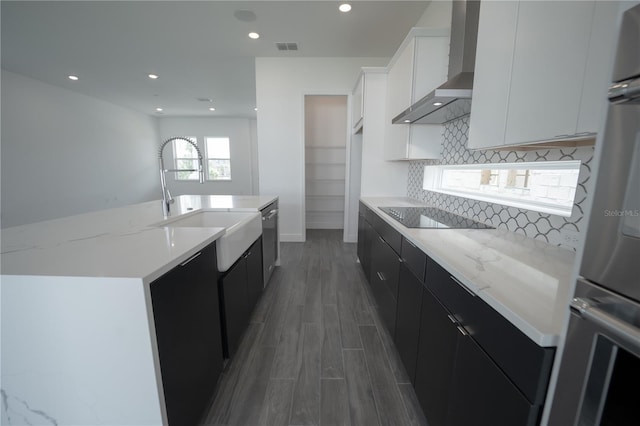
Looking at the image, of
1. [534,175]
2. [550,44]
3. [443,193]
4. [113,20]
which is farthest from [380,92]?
[113,20]

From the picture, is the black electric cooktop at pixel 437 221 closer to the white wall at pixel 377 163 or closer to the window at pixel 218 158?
the white wall at pixel 377 163

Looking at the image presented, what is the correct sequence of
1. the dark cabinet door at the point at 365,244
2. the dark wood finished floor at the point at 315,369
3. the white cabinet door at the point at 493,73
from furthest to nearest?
the dark cabinet door at the point at 365,244 < the dark wood finished floor at the point at 315,369 < the white cabinet door at the point at 493,73

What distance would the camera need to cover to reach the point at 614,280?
1.51 feet

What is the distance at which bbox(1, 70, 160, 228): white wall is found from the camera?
4.59m

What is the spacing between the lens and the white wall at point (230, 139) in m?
8.55

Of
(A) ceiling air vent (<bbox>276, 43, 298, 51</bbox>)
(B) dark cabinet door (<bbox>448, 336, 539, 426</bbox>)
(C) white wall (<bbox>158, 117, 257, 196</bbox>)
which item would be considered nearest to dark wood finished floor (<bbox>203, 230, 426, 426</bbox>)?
(B) dark cabinet door (<bbox>448, 336, 539, 426</bbox>)

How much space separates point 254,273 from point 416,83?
2147 mm

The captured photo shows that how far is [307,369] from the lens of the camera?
5.25 ft

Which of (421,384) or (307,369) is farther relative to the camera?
(307,369)

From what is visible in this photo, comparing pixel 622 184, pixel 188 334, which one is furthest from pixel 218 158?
pixel 622 184

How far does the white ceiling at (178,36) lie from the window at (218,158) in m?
3.56

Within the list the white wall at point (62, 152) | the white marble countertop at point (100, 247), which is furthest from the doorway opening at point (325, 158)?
the white wall at point (62, 152)

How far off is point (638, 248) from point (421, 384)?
1.12m

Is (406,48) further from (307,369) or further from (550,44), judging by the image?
(307,369)
